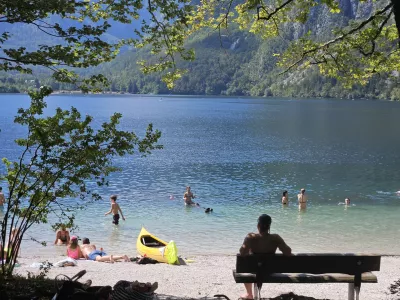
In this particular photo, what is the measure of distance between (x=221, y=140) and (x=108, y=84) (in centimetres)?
5792

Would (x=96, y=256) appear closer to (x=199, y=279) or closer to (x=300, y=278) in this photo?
(x=199, y=279)

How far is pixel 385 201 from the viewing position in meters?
28.9

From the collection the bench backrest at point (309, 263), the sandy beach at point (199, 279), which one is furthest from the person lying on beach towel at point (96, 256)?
the bench backrest at point (309, 263)

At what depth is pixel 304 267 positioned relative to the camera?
7.31m

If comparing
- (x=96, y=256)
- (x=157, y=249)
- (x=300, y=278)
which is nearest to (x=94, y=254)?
(x=96, y=256)

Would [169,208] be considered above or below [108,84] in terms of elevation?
below

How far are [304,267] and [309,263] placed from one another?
99 mm

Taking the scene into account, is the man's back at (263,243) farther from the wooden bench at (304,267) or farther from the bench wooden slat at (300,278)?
the bench wooden slat at (300,278)

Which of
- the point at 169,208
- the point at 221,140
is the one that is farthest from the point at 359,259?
the point at 221,140

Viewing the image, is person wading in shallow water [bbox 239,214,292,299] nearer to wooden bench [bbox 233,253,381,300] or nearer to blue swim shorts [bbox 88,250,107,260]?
wooden bench [bbox 233,253,381,300]

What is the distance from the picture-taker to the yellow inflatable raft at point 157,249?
1512 centimetres

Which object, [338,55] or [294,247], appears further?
[294,247]

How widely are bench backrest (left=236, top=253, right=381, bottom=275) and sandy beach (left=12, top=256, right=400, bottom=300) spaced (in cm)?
194

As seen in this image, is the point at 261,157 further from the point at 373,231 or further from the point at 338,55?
the point at 338,55
